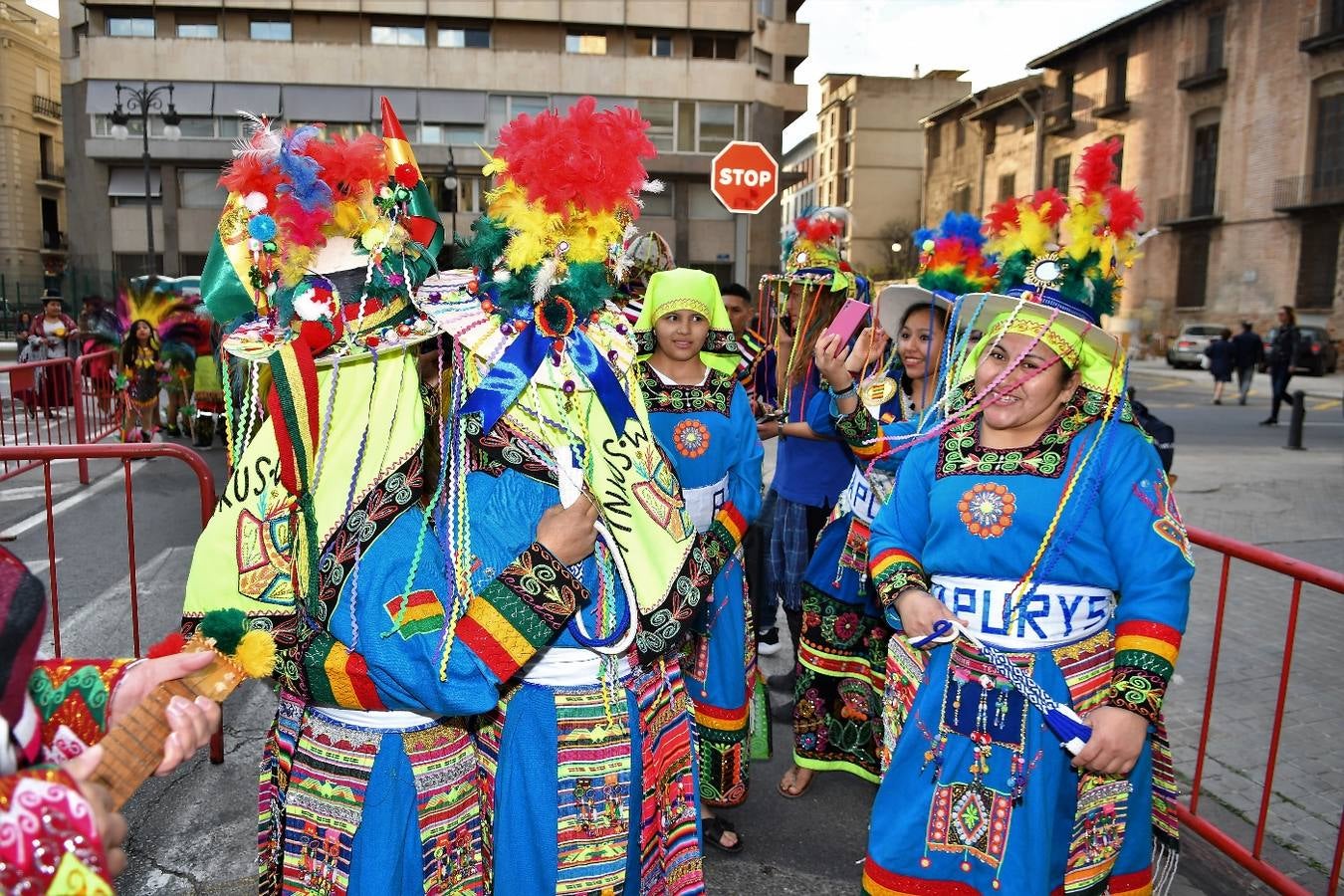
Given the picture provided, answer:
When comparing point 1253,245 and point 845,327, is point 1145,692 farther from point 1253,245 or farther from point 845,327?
point 1253,245

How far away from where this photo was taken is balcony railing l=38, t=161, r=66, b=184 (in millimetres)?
43625

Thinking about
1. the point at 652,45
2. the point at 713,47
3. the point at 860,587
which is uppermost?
the point at 713,47

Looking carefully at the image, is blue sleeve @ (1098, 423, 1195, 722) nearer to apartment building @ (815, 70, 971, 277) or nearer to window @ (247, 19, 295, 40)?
window @ (247, 19, 295, 40)

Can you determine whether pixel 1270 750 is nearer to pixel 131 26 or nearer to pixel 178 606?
pixel 178 606

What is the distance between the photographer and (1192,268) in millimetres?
33781

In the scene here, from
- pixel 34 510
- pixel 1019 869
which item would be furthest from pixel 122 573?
pixel 1019 869

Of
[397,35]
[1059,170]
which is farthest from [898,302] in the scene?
[1059,170]

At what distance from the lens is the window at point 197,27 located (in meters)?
32.0

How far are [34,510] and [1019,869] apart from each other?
926cm

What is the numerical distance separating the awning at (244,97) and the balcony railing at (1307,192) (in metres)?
33.5

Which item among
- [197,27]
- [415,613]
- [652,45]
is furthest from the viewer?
[652,45]

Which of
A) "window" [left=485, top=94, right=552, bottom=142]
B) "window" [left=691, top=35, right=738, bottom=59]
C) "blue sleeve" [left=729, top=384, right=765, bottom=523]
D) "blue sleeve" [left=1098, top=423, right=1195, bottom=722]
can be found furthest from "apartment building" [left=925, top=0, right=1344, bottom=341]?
"blue sleeve" [left=1098, top=423, right=1195, bottom=722]

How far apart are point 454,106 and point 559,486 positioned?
3360 cm

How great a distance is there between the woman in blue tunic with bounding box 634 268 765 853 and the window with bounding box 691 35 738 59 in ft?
109
